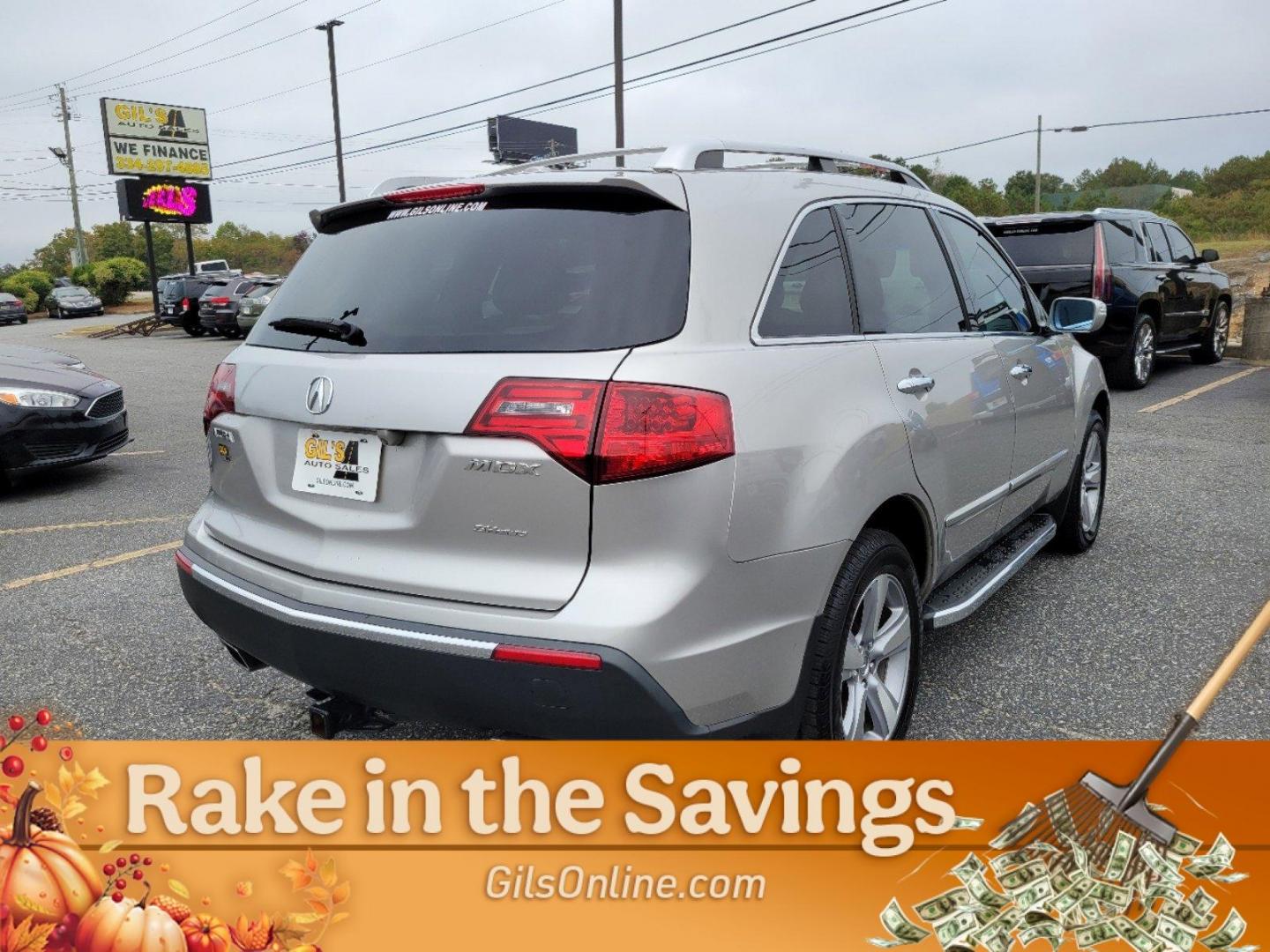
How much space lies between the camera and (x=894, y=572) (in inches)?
108

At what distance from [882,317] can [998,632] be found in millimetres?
1603

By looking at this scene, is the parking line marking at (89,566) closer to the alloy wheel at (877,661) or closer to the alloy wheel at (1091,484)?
the alloy wheel at (877,661)

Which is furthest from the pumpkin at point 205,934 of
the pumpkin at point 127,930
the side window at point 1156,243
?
the side window at point 1156,243

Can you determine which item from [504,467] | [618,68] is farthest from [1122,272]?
[618,68]

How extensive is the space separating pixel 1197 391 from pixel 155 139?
39.8 metres

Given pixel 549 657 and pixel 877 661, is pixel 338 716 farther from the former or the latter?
pixel 877 661

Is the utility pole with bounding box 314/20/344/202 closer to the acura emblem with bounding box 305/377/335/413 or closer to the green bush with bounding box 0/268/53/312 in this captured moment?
the green bush with bounding box 0/268/53/312

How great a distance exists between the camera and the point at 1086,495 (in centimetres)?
Answer: 500

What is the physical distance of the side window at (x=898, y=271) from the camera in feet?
9.71

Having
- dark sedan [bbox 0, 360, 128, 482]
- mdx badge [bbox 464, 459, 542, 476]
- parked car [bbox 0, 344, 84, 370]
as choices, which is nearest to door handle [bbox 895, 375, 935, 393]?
mdx badge [bbox 464, 459, 542, 476]

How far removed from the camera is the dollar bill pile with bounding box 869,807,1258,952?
2.01 m

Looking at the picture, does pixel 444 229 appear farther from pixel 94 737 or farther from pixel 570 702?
pixel 94 737

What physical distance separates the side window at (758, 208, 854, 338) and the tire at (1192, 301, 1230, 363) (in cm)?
1186

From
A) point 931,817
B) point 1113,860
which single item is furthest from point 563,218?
point 1113,860
